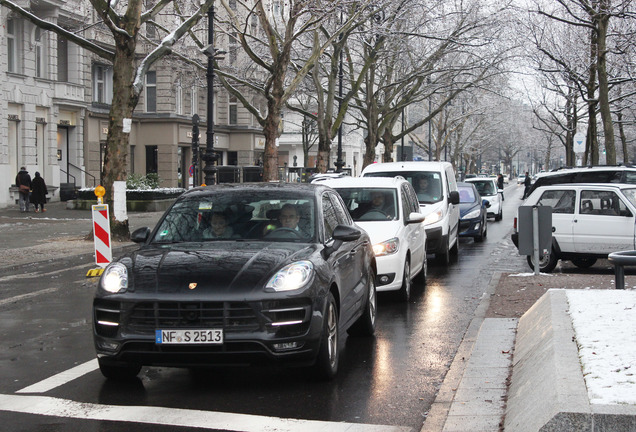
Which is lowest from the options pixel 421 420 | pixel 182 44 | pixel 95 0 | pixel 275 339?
pixel 421 420

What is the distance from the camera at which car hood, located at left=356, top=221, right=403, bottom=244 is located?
1146 centimetres

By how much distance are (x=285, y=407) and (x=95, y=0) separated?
52.2 ft

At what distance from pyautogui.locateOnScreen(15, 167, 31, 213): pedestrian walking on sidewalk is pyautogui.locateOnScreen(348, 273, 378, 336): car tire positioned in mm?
25469

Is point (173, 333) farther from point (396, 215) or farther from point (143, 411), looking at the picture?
point (396, 215)

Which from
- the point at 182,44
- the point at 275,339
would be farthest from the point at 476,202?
the point at 182,44

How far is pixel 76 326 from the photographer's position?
9.66 meters

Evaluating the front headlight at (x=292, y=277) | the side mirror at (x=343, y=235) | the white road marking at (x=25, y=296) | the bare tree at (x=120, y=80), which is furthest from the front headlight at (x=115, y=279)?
the bare tree at (x=120, y=80)

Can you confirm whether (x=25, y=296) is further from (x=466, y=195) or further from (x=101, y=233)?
(x=466, y=195)

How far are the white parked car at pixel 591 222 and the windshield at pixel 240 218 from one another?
7.94 m

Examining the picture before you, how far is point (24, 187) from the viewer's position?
32.1 meters

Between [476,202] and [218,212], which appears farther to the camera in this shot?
[476,202]

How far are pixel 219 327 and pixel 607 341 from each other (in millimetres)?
2712

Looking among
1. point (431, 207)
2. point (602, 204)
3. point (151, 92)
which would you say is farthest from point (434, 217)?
point (151, 92)

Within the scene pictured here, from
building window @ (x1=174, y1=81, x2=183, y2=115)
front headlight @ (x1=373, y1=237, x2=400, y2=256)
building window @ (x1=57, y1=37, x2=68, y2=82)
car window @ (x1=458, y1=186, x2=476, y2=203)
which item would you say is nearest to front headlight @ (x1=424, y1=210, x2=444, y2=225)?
front headlight @ (x1=373, y1=237, x2=400, y2=256)
